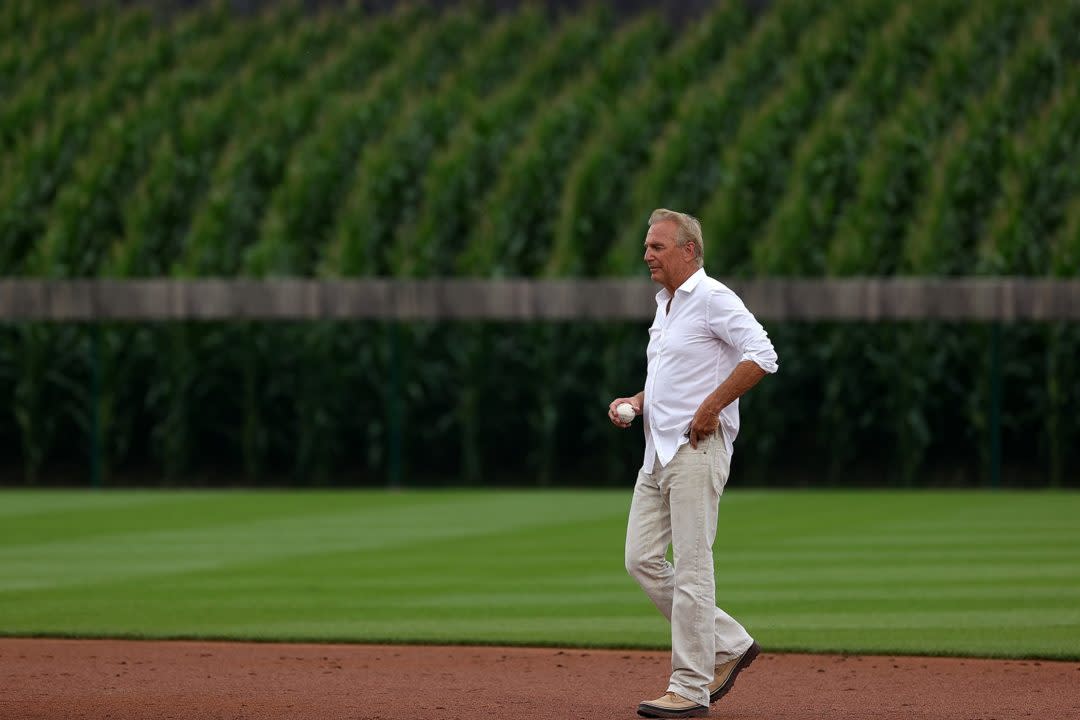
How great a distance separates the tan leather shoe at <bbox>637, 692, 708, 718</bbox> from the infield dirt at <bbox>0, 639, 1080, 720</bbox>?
196 millimetres

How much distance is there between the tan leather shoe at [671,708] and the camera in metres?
7.52

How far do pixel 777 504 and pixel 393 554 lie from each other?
251 inches

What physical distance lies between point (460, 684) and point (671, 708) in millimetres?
1518

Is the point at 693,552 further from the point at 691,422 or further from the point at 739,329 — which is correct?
the point at 739,329

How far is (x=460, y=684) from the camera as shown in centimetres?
874

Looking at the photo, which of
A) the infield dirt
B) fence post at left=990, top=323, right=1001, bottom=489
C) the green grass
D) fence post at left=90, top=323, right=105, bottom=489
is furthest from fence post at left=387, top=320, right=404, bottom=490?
the infield dirt

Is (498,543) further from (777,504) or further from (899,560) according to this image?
(777,504)

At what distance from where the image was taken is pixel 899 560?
14.1 metres

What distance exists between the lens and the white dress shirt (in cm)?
751

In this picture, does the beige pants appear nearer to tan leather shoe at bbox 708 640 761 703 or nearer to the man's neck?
tan leather shoe at bbox 708 640 761 703

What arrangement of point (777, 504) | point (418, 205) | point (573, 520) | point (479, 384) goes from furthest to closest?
1. point (418, 205)
2. point (479, 384)
3. point (777, 504)
4. point (573, 520)

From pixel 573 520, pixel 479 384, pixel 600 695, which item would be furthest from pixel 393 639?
pixel 479 384

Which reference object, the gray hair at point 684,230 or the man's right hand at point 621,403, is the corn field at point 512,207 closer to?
the man's right hand at point 621,403

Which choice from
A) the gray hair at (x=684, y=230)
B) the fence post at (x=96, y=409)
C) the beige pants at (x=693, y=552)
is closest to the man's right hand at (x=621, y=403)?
the beige pants at (x=693, y=552)
